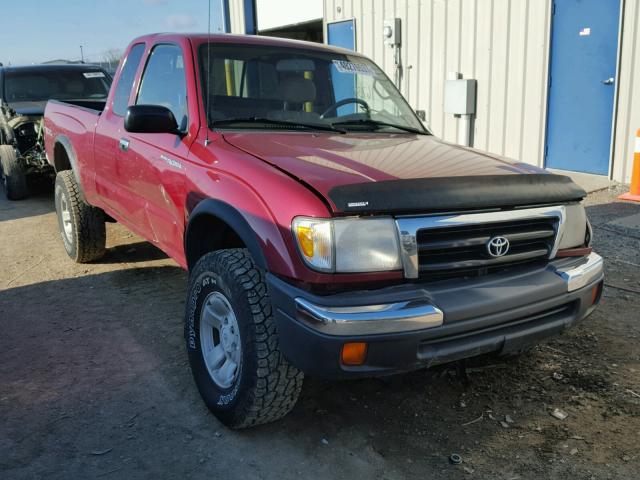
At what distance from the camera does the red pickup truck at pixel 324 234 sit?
229cm

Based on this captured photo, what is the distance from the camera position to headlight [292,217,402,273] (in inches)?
89.9

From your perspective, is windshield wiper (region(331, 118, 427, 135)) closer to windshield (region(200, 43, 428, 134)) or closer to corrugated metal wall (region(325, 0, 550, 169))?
windshield (region(200, 43, 428, 134))

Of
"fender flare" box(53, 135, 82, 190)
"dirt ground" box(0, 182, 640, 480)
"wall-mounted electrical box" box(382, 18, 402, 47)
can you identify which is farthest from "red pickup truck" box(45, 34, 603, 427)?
"wall-mounted electrical box" box(382, 18, 402, 47)

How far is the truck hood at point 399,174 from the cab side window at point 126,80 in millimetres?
1450

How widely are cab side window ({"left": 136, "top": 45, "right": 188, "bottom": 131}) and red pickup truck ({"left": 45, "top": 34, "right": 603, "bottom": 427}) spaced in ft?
0.06

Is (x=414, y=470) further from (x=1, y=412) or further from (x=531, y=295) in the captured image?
(x=1, y=412)

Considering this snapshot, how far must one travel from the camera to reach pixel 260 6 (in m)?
15.4

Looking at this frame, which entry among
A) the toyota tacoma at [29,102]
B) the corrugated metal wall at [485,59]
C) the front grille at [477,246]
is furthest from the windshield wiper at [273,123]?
the corrugated metal wall at [485,59]

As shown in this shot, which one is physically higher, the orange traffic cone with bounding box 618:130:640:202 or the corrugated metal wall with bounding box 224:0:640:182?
the corrugated metal wall with bounding box 224:0:640:182

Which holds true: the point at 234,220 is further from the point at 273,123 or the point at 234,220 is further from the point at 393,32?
the point at 393,32

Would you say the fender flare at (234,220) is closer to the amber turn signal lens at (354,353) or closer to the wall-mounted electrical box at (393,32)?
the amber turn signal lens at (354,353)

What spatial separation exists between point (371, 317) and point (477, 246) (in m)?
0.61

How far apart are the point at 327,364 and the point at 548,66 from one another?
731cm

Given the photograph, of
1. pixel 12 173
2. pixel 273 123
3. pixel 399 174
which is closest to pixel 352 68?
pixel 273 123
